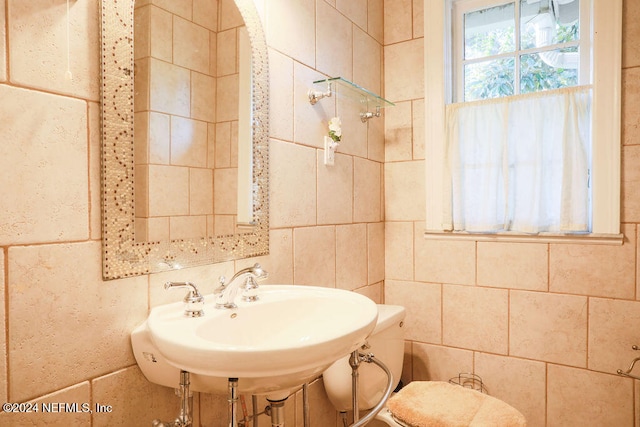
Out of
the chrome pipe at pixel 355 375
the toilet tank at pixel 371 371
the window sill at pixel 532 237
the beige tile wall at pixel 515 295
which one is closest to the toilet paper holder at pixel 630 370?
the beige tile wall at pixel 515 295

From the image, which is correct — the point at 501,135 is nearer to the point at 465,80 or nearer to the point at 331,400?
the point at 465,80

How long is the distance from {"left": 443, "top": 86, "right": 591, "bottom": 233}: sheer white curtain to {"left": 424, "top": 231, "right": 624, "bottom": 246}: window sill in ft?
0.09

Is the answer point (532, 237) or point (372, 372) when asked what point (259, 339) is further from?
point (532, 237)

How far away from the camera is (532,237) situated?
1.84 metres

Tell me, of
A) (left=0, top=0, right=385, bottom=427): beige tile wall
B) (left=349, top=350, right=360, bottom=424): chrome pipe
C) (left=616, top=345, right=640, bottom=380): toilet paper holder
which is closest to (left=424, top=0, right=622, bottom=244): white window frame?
(left=616, top=345, right=640, bottom=380): toilet paper holder

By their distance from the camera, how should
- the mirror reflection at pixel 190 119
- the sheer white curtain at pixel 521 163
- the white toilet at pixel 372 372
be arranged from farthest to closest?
1. the sheer white curtain at pixel 521 163
2. the white toilet at pixel 372 372
3. the mirror reflection at pixel 190 119

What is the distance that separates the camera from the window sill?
1.69 m

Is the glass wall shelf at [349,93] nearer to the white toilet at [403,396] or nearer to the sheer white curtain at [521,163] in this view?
the sheer white curtain at [521,163]

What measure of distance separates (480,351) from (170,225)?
158cm

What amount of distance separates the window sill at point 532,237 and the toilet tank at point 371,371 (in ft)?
1.76

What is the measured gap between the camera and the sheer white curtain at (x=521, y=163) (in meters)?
1.74

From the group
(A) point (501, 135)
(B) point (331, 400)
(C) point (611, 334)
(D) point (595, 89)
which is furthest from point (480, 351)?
(D) point (595, 89)

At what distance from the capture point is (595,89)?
5.57ft

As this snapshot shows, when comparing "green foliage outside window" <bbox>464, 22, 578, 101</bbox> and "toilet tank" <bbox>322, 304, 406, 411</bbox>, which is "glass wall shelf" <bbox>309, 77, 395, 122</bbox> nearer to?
"green foliage outside window" <bbox>464, 22, 578, 101</bbox>
